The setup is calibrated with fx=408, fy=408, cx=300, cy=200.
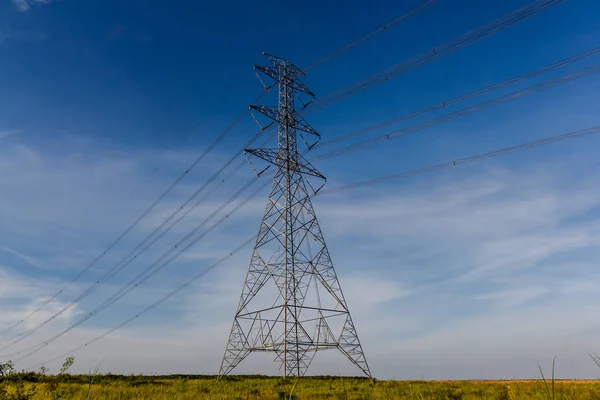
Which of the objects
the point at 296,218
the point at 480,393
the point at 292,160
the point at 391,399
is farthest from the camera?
the point at 292,160

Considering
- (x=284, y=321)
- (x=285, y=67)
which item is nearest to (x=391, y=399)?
(x=284, y=321)

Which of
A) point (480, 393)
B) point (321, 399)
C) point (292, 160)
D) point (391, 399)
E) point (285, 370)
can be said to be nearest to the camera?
point (391, 399)

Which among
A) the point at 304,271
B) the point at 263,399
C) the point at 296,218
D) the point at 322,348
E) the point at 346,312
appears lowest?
the point at 263,399

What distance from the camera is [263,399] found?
13.4 metres

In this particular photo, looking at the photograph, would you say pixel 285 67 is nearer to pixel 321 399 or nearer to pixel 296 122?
pixel 296 122

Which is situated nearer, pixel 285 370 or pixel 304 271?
pixel 285 370

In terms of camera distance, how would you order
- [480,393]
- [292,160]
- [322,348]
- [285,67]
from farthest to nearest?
[285,67] < [292,160] < [322,348] < [480,393]

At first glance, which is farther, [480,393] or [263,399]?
[480,393]

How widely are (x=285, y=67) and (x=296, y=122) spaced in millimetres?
5372

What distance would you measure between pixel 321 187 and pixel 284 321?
469 inches

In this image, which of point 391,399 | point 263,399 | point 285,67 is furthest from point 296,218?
point 391,399

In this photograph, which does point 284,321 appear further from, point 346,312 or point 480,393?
point 480,393

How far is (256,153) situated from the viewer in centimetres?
3069

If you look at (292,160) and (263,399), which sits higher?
(292,160)
